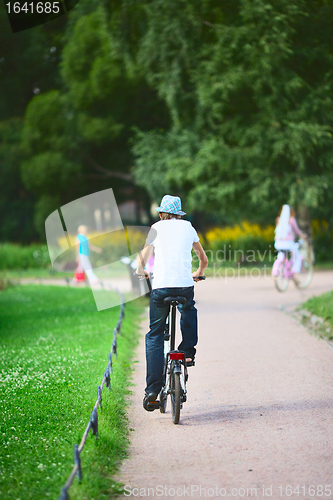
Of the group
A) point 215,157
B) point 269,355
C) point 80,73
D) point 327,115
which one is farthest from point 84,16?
point 269,355

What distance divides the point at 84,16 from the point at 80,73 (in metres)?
2.85

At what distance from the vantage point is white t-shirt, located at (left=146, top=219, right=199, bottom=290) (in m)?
5.67

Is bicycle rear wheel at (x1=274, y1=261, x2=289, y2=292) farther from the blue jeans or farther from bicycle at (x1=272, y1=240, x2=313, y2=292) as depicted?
the blue jeans

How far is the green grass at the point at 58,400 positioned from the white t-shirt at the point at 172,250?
4.24 ft

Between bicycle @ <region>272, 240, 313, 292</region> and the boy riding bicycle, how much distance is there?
939cm

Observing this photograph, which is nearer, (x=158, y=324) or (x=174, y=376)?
(x=174, y=376)

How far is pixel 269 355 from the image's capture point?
845cm

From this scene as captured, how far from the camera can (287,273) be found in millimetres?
15195

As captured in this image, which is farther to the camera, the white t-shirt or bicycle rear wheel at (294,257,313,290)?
bicycle rear wheel at (294,257,313,290)

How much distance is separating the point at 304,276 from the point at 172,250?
10.7 m

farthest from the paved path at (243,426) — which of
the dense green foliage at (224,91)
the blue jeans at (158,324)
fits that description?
the dense green foliage at (224,91)

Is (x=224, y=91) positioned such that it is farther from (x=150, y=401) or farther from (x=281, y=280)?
(x=150, y=401)

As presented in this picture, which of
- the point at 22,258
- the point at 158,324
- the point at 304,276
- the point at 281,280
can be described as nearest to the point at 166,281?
the point at 158,324

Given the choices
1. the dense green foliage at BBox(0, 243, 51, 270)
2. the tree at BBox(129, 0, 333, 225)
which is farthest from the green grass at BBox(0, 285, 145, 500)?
the dense green foliage at BBox(0, 243, 51, 270)
